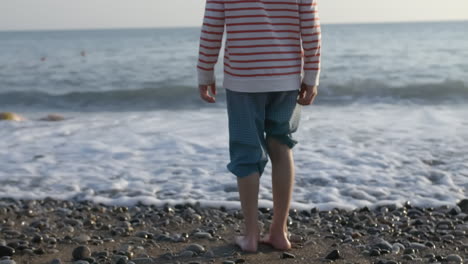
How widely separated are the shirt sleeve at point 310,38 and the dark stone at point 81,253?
57.5 inches

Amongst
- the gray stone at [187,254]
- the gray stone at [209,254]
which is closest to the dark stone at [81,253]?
the gray stone at [187,254]

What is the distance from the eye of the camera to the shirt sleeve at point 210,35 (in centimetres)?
309

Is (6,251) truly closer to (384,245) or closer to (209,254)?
(209,254)

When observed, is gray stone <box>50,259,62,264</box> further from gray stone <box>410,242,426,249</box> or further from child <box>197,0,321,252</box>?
gray stone <box>410,242,426,249</box>

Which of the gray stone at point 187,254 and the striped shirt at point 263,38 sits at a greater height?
the striped shirt at point 263,38

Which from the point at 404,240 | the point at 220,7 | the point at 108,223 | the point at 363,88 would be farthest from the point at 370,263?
the point at 363,88

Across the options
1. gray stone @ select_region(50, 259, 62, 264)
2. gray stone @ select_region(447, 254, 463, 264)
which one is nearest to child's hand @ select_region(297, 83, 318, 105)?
gray stone @ select_region(447, 254, 463, 264)

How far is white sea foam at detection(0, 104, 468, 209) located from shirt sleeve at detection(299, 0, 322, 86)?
166 centimetres

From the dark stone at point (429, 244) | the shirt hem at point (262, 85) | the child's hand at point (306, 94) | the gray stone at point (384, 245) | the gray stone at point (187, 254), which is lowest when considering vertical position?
the dark stone at point (429, 244)

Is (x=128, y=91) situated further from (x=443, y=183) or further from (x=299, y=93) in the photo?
(x=299, y=93)

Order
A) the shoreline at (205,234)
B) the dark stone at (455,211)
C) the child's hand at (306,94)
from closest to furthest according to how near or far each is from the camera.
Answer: the child's hand at (306,94)
the shoreline at (205,234)
the dark stone at (455,211)

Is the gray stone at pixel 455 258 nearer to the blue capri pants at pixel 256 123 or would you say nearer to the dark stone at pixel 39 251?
the blue capri pants at pixel 256 123

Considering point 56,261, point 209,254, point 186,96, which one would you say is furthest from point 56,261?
point 186,96

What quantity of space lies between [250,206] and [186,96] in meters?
10.4
